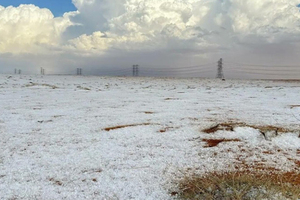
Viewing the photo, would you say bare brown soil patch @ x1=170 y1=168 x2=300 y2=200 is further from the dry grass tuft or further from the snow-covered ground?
the snow-covered ground

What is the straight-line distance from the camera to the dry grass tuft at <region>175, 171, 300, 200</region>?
202cm

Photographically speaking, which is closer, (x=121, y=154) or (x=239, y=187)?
(x=239, y=187)

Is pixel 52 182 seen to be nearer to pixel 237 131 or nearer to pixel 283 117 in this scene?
pixel 237 131

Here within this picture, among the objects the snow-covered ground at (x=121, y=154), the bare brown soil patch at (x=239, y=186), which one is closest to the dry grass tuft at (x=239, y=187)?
the bare brown soil patch at (x=239, y=186)

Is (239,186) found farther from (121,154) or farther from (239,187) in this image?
→ (121,154)

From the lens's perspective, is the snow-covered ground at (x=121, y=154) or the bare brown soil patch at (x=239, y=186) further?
the snow-covered ground at (x=121, y=154)

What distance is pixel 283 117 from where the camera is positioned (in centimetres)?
512

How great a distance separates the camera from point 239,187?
211 centimetres

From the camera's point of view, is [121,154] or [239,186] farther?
[121,154]

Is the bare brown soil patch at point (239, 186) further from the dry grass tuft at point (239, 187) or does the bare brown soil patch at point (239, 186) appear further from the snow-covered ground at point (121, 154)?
the snow-covered ground at point (121, 154)

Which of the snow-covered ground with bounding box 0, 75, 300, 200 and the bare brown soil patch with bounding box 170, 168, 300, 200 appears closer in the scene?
the bare brown soil patch with bounding box 170, 168, 300, 200

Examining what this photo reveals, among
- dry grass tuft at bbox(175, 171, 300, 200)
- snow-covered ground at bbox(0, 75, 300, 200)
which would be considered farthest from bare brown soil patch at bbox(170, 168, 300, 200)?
snow-covered ground at bbox(0, 75, 300, 200)

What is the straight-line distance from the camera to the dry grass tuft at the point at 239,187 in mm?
2020

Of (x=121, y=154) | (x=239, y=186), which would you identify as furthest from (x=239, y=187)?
(x=121, y=154)
